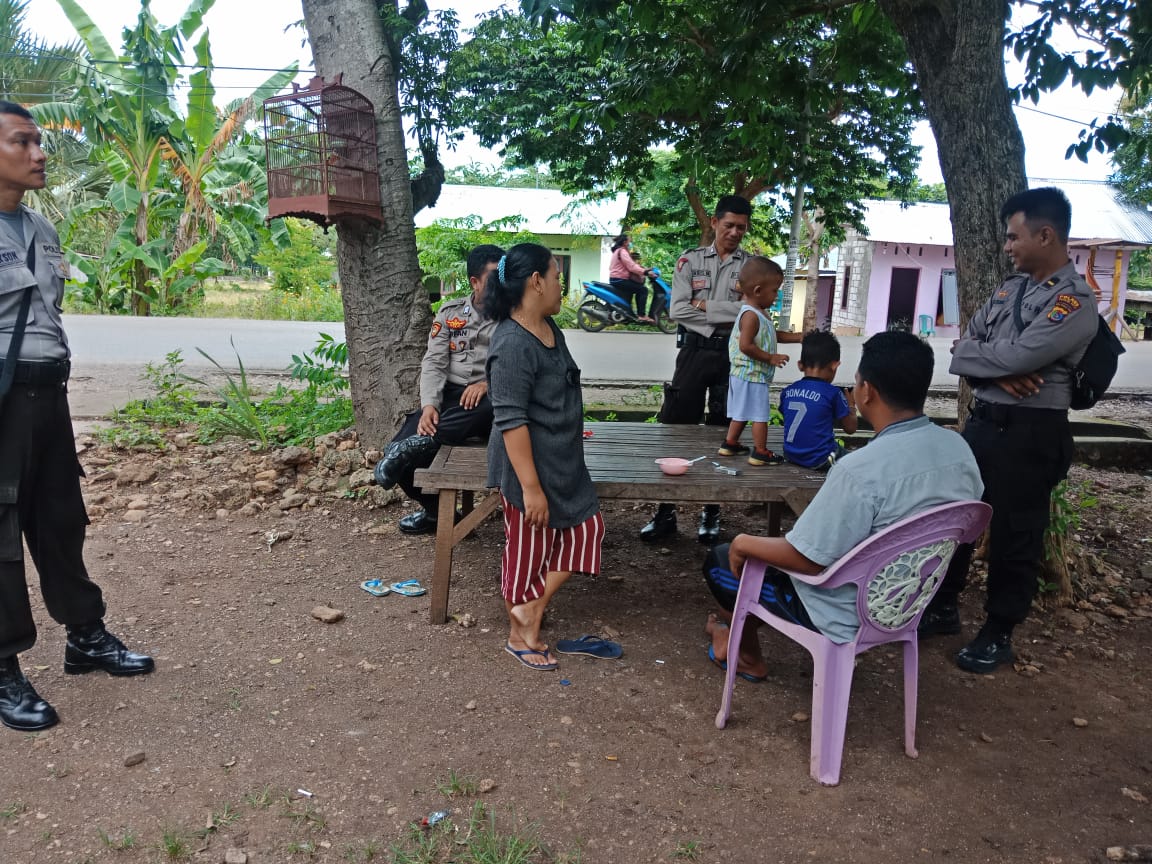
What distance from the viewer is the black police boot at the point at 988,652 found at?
3363mm

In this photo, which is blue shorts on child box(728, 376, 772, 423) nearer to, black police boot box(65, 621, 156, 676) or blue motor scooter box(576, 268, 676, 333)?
black police boot box(65, 621, 156, 676)

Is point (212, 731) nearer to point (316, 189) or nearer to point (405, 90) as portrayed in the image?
point (316, 189)

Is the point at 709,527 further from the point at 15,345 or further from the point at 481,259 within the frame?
the point at 15,345

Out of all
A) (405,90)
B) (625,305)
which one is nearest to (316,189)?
(405,90)

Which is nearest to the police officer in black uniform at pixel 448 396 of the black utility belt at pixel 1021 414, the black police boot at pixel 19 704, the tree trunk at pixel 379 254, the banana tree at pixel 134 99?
the tree trunk at pixel 379 254

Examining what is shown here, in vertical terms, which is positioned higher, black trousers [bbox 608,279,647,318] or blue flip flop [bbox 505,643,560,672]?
black trousers [bbox 608,279,647,318]

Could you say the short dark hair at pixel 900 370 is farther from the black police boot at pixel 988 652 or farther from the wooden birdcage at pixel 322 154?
the wooden birdcage at pixel 322 154

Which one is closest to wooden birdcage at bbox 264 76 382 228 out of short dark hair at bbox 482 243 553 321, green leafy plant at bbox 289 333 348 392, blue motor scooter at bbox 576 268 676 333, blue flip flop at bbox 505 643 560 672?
green leafy plant at bbox 289 333 348 392

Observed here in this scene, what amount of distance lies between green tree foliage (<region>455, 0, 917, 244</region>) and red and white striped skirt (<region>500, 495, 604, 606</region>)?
2.63 meters

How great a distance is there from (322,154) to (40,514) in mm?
2780

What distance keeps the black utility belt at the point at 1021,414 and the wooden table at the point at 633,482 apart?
0.70 meters

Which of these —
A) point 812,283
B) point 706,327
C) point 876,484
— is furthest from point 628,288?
point 876,484

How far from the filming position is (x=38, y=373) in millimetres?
2824

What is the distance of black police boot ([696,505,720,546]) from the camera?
4.84 meters
